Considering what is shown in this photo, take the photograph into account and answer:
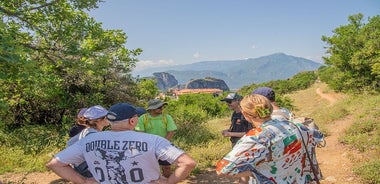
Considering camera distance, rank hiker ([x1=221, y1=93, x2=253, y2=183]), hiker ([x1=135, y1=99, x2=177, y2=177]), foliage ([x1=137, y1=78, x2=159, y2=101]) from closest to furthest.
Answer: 1. hiker ([x1=221, y1=93, x2=253, y2=183])
2. hiker ([x1=135, y1=99, x2=177, y2=177])
3. foliage ([x1=137, y1=78, x2=159, y2=101])

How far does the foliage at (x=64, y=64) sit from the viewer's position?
9.28 meters

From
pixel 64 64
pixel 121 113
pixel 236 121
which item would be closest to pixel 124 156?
pixel 121 113

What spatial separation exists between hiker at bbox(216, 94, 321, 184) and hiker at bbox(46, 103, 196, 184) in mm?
359

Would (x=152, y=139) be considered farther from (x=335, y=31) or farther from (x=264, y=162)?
(x=335, y=31)

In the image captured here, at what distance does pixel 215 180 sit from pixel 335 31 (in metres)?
23.1

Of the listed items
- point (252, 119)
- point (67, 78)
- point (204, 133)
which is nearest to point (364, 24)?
point (204, 133)

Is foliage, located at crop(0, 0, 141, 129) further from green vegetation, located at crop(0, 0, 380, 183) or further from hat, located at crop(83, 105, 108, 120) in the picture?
hat, located at crop(83, 105, 108, 120)

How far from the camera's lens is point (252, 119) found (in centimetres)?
263

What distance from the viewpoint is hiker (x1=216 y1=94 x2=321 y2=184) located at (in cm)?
241

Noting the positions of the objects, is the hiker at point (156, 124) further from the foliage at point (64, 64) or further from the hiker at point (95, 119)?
the foliage at point (64, 64)

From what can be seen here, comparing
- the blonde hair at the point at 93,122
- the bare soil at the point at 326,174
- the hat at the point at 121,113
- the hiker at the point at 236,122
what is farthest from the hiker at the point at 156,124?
the hat at the point at 121,113

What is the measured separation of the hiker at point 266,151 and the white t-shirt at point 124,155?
439 millimetres

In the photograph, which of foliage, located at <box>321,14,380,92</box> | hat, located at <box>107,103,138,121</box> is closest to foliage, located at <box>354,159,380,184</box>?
hat, located at <box>107,103,138,121</box>

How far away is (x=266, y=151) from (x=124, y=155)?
105cm
